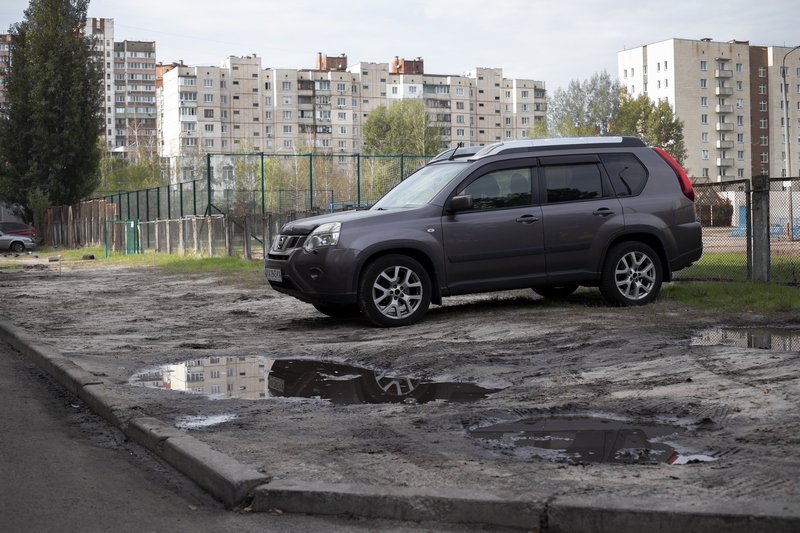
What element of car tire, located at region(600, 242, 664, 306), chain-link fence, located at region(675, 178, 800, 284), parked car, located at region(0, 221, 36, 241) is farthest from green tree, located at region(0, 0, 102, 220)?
car tire, located at region(600, 242, 664, 306)

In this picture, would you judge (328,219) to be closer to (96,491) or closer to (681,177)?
(681,177)

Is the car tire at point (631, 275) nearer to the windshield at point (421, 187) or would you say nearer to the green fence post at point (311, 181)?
the windshield at point (421, 187)

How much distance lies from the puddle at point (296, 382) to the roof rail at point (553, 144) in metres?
4.16

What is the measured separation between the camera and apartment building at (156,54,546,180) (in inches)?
6348

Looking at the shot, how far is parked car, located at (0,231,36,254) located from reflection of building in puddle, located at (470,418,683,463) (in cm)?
5404

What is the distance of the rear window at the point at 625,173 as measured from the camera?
1227 cm

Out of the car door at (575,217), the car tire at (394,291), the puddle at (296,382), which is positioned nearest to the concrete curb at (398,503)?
the puddle at (296,382)

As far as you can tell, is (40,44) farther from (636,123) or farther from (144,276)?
(636,123)

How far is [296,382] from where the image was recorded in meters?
8.07

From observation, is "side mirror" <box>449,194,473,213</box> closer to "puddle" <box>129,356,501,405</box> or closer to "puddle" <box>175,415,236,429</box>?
"puddle" <box>129,356,501,405</box>

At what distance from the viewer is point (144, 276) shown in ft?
81.6

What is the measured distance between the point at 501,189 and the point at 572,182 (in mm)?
912

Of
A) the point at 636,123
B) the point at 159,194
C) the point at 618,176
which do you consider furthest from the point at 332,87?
the point at 618,176

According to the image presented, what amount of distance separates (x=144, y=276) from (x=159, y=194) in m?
18.4
